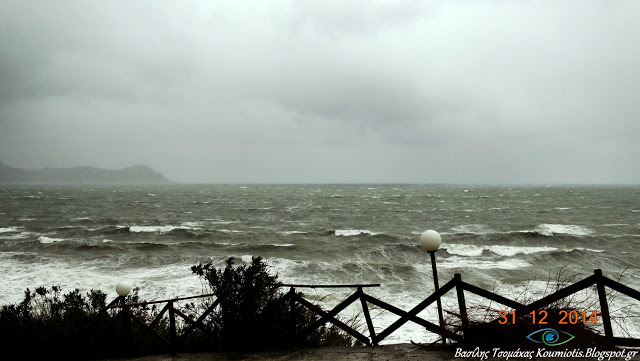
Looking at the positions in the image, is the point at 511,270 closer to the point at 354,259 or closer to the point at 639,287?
the point at 639,287

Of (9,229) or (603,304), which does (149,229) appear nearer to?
(9,229)

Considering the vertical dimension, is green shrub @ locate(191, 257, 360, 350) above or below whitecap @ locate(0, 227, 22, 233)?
above

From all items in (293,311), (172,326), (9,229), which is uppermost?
(293,311)

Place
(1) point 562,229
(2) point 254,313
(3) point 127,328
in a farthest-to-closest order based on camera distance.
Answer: (1) point 562,229 → (3) point 127,328 → (2) point 254,313

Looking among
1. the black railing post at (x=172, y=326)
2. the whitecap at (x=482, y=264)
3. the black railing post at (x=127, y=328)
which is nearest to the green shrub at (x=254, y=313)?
the black railing post at (x=172, y=326)

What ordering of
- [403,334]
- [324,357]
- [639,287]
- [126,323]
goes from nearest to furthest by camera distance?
[324,357] < [126,323] < [403,334] < [639,287]

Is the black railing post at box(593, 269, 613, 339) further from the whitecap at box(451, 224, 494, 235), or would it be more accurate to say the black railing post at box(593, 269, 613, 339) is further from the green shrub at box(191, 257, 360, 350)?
the whitecap at box(451, 224, 494, 235)

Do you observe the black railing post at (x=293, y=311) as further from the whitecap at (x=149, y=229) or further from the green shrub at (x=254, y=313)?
the whitecap at (x=149, y=229)

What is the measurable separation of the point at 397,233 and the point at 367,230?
317 centimetres

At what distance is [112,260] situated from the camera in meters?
Result: 21.8

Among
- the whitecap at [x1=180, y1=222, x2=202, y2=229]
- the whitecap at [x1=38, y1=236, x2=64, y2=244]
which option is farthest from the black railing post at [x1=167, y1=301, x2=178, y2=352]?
the whitecap at [x1=180, y1=222, x2=202, y2=229]

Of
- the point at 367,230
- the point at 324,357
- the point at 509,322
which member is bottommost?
the point at 367,230

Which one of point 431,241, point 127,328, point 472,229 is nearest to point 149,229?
point 472,229

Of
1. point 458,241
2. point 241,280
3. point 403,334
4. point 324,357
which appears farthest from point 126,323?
point 458,241
